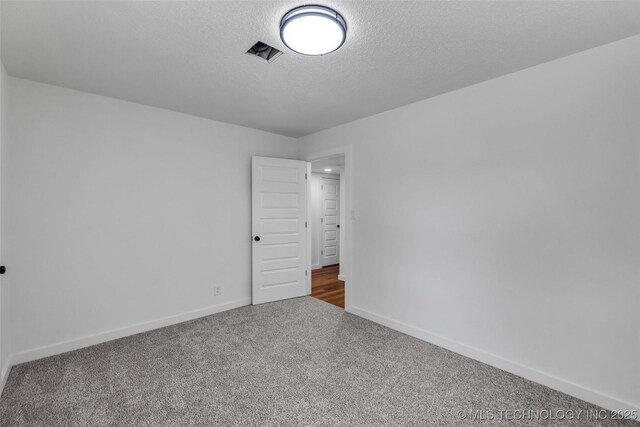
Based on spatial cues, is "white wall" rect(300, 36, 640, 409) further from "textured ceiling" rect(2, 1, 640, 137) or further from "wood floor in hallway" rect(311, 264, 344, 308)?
"wood floor in hallway" rect(311, 264, 344, 308)

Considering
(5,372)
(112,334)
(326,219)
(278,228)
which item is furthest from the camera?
(326,219)

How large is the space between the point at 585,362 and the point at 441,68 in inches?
93.0

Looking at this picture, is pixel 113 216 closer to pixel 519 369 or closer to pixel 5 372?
pixel 5 372

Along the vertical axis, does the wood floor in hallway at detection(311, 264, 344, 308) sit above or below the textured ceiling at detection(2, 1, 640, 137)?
below

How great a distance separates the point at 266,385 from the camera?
7.08 ft

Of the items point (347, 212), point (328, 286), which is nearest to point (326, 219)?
point (328, 286)

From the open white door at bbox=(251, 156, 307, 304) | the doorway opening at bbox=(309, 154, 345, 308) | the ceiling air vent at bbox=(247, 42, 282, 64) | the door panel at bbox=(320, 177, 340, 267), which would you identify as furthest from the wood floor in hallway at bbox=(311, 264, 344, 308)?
the ceiling air vent at bbox=(247, 42, 282, 64)

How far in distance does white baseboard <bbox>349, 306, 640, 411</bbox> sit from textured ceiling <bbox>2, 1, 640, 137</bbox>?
234cm

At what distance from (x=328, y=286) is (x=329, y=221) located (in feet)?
6.90

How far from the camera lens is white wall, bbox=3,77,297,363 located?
2.49 meters

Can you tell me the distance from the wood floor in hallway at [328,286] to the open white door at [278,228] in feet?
1.15

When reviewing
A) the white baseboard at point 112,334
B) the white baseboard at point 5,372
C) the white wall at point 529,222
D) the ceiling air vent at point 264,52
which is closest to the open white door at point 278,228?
the white baseboard at point 112,334

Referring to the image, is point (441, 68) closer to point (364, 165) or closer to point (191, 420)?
point (364, 165)

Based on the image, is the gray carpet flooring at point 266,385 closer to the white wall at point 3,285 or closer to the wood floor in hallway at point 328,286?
the white wall at point 3,285
